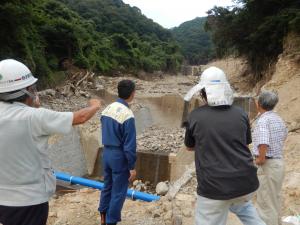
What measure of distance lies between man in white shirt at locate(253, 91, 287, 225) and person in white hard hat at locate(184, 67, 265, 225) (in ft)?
2.92

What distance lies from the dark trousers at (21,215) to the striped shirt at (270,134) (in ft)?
6.93

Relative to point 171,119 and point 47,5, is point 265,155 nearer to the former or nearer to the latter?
point 171,119

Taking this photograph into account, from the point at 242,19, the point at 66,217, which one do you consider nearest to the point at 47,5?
the point at 242,19

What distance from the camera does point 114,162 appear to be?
12.8ft

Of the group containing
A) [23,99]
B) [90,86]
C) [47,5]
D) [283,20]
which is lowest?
[90,86]

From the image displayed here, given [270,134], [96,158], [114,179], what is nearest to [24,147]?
[114,179]

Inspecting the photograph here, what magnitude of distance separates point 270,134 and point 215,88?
1.19 meters

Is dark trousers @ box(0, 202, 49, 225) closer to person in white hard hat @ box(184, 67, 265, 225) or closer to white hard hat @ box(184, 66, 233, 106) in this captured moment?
person in white hard hat @ box(184, 67, 265, 225)

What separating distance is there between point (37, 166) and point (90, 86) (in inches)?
955

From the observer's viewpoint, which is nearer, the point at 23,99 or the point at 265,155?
the point at 23,99

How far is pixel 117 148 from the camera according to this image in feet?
12.8

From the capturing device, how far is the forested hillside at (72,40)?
57.7ft

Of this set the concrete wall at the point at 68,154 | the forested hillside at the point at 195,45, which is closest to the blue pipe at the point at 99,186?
the concrete wall at the point at 68,154

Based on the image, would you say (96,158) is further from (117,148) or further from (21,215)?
(21,215)
